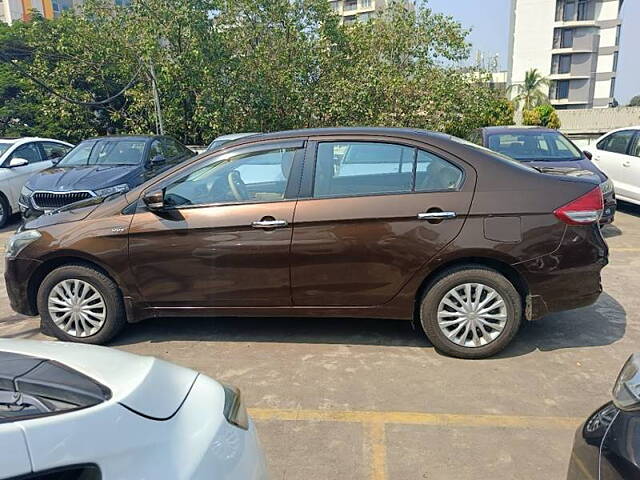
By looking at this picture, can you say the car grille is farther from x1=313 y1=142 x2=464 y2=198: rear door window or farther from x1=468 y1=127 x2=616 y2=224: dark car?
x1=468 y1=127 x2=616 y2=224: dark car

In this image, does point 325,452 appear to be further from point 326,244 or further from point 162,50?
point 162,50

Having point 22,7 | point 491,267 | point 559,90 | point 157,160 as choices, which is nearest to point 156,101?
point 157,160

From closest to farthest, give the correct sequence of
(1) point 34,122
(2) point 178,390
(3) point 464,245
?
(2) point 178,390
(3) point 464,245
(1) point 34,122

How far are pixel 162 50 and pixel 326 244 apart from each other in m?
14.7

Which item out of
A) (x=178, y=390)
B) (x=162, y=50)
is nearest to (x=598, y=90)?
(x=162, y=50)

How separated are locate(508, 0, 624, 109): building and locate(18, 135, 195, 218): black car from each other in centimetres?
5135

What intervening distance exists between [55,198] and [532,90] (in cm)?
5057

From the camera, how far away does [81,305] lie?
164 inches

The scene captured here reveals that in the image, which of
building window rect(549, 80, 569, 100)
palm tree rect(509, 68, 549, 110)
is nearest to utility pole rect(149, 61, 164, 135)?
palm tree rect(509, 68, 549, 110)

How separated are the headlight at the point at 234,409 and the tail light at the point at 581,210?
2756mm

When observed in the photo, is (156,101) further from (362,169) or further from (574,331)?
(574,331)

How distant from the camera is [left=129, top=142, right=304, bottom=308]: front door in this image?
12.7 feet

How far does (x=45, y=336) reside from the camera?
4.43m

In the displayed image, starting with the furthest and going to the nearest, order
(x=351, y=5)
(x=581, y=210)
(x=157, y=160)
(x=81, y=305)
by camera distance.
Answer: (x=351, y=5), (x=157, y=160), (x=81, y=305), (x=581, y=210)
